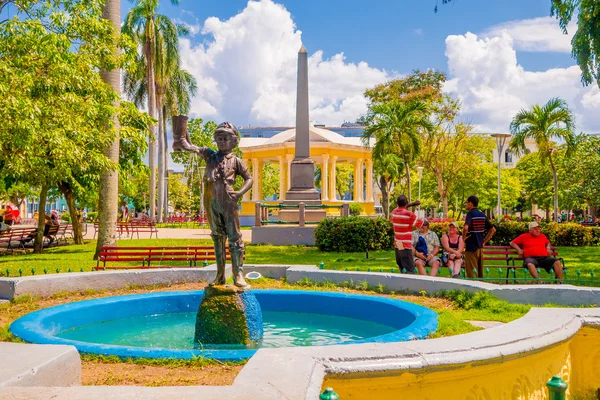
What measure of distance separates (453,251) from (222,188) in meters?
5.51

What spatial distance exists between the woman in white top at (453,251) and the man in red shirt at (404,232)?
2.90 ft

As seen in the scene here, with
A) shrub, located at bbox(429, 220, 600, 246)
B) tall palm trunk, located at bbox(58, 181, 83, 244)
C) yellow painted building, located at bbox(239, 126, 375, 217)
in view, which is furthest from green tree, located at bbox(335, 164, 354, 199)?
tall palm trunk, located at bbox(58, 181, 83, 244)

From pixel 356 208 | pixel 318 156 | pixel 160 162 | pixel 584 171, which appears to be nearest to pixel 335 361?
pixel 356 208

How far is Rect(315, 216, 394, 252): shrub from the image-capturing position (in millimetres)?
17578

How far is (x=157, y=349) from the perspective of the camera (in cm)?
490

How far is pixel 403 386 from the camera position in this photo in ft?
12.3

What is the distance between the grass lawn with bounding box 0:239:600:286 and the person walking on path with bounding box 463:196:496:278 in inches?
81.7

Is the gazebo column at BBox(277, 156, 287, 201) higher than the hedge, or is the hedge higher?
the gazebo column at BBox(277, 156, 287, 201)

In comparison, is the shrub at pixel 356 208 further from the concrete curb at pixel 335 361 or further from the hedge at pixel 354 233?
the concrete curb at pixel 335 361

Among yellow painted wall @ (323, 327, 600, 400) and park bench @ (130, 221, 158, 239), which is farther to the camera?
park bench @ (130, 221, 158, 239)

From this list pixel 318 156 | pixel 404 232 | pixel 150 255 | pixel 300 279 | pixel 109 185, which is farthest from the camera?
pixel 318 156

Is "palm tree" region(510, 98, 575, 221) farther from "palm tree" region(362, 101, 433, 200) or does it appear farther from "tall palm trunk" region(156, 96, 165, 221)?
"tall palm trunk" region(156, 96, 165, 221)

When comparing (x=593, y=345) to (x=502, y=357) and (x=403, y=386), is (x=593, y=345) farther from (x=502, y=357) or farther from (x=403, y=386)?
(x=403, y=386)

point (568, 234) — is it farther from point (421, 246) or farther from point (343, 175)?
point (343, 175)
